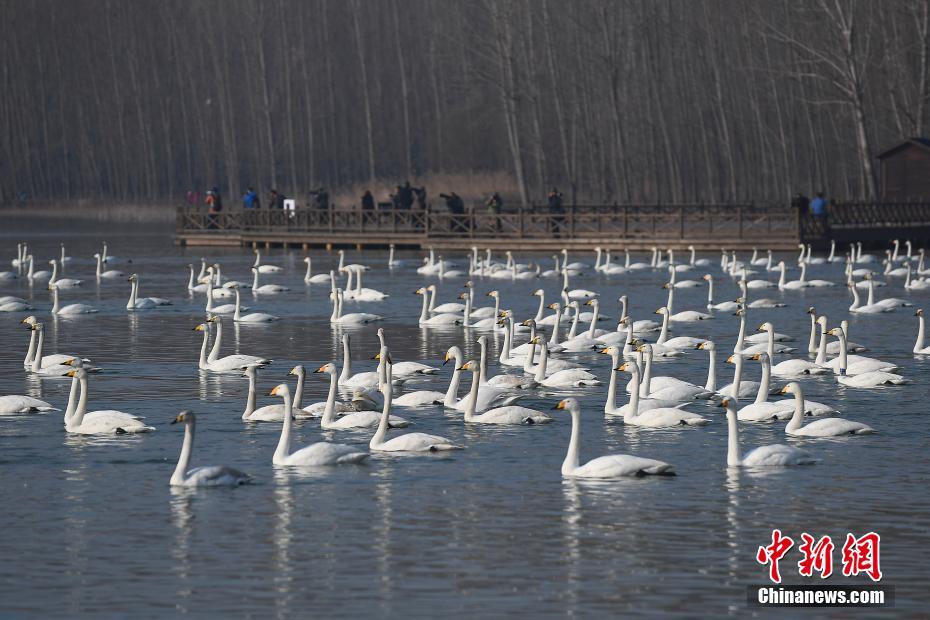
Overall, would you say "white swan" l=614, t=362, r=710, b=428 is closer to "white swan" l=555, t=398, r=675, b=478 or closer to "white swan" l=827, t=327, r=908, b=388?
"white swan" l=555, t=398, r=675, b=478

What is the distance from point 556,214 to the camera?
6431 centimetres

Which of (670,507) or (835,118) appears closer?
(670,507)

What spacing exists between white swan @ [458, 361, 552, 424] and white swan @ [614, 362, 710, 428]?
108 centimetres

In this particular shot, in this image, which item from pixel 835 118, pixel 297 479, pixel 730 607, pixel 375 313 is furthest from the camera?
pixel 835 118

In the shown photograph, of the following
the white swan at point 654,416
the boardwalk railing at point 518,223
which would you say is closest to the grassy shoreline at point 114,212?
the boardwalk railing at point 518,223

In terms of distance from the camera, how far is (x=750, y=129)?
8562cm

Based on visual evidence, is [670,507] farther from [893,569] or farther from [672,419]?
[672,419]

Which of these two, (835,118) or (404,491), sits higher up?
(835,118)

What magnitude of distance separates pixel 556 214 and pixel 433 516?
162 ft

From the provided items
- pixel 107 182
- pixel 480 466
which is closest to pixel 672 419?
pixel 480 466

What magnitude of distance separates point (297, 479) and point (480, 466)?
6.72 feet

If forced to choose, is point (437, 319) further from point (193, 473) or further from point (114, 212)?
point (114, 212)

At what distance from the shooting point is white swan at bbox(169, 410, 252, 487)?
16.5 meters

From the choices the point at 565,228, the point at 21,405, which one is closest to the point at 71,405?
the point at 21,405
